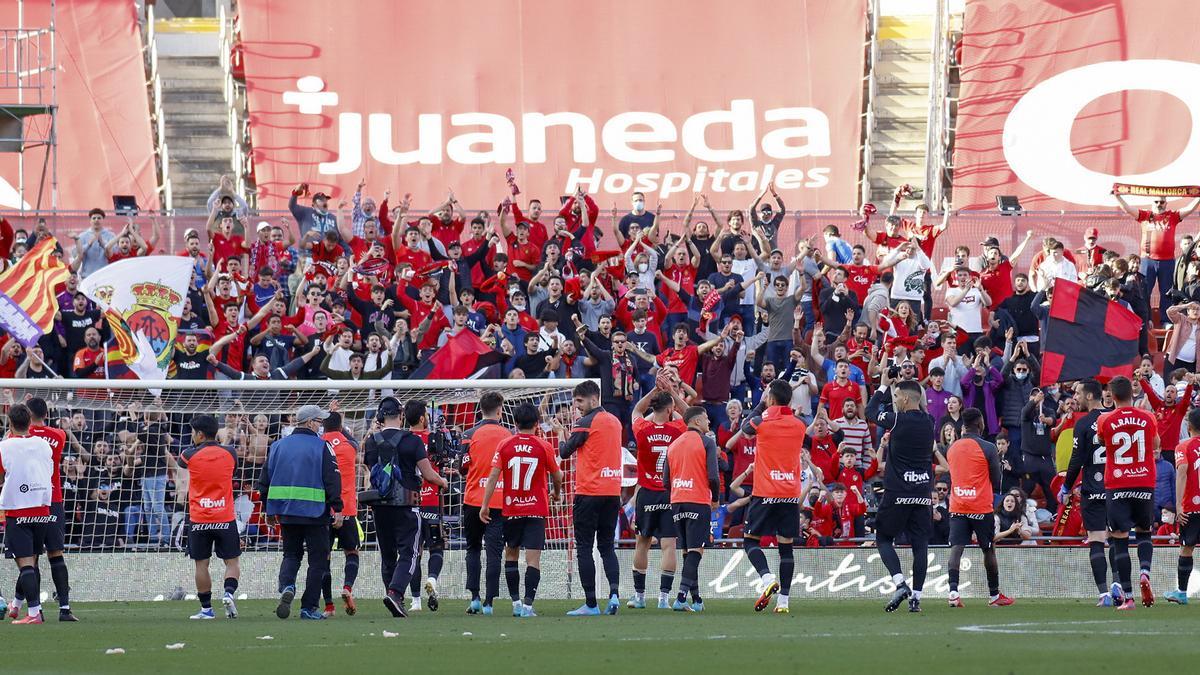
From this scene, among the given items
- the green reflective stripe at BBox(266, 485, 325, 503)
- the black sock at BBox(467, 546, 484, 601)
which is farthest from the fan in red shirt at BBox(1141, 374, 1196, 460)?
the green reflective stripe at BBox(266, 485, 325, 503)

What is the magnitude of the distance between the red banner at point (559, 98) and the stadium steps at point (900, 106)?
2086 mm

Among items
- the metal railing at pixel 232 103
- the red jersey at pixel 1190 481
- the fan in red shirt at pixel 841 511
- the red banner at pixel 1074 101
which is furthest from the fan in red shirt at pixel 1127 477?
the metal railing at pixel 232 103

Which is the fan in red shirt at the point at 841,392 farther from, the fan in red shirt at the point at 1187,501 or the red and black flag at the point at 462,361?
the fan in red shirt at the point at 1187,501

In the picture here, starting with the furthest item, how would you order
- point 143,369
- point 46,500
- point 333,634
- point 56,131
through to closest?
point 56,131, point 143,369, point 46,500, point 333,634

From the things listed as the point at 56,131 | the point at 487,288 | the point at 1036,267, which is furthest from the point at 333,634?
the point at 56,131

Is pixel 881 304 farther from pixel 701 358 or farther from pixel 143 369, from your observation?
pixel 143 369

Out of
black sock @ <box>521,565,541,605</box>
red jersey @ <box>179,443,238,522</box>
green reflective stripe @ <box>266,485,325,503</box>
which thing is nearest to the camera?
green reflective stripe @ <box>266,485,325,503</box>

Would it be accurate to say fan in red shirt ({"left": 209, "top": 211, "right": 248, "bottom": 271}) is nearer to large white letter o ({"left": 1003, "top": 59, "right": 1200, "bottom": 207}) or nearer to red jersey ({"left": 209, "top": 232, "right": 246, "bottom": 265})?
red jersey ({"left": 209, "top": 232, "right": 246, "bottom": 265})

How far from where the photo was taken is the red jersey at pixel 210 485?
15648 millimetres

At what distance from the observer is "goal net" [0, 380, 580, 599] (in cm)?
1962

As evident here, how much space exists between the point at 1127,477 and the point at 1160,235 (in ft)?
32.5

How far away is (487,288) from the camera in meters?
24.0

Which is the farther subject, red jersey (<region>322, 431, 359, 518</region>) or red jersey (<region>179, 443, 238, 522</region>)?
red jersey (<region>322, 431, 359, 518</region>)

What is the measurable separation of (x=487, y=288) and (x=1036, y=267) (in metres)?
7.45
